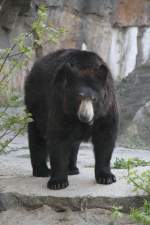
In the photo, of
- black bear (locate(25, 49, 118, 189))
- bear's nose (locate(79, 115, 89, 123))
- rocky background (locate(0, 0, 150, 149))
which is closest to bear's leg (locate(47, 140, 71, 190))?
black bear (locate(25, 49, 118, 189))

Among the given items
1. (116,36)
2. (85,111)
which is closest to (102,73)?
(85,111)

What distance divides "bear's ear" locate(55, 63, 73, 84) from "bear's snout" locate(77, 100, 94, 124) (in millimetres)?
278

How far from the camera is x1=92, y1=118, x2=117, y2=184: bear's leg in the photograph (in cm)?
511

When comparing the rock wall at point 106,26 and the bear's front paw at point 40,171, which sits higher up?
the rock wall at point 106,26

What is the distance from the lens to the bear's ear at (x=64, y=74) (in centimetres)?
488

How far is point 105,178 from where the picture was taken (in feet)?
16.7

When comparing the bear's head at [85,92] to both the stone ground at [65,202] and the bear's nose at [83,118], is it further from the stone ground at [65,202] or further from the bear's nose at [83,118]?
the stone ground at [65,202]

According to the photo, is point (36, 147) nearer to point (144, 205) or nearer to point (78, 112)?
point (78, 112)

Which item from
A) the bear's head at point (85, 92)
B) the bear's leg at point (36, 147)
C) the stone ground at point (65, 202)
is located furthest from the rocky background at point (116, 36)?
the bear's head at point (85, 92)

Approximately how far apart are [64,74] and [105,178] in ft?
3.19

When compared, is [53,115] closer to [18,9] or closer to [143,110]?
[143,110]

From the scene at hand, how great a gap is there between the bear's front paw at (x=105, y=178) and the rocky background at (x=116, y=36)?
4409 millimetres

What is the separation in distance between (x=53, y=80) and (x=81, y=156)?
8.47 ft

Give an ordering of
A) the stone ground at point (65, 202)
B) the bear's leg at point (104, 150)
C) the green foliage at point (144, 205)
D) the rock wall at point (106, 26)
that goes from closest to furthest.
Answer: the green foliage at point (144, 205), the stone ground at point (65, 202), the bear's leg at point (104, 150), the rock wall at point (106, 26)
